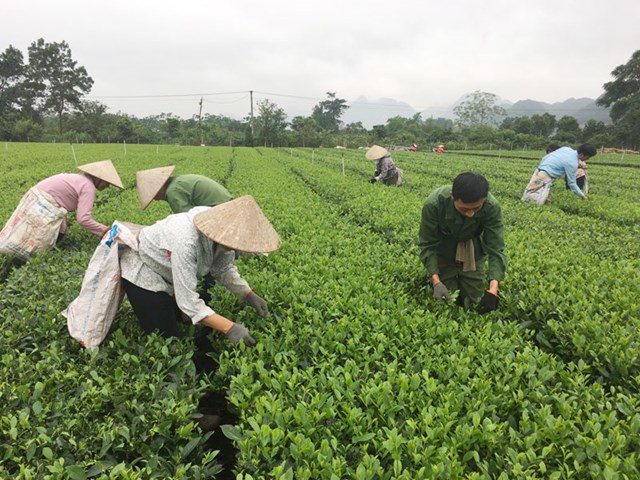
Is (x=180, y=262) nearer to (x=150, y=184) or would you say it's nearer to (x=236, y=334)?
(x=236, y=334)

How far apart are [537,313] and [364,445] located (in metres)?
2.21

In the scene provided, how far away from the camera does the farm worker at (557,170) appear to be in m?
7.81

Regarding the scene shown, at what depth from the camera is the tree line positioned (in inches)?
1734

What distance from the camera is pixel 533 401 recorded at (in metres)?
2.17

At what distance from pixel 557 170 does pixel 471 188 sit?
657cm

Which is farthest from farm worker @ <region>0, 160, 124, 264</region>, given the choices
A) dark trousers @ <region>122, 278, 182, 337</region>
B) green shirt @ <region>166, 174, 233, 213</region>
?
dark trousers @ <region>122, 278, 182, 337</region>

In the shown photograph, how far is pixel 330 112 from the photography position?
277ft

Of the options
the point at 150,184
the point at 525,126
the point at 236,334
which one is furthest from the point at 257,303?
the point at 525,126

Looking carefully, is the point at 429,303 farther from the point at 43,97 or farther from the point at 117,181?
the point at 43,97

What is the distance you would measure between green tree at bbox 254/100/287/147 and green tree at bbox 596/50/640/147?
129 ft

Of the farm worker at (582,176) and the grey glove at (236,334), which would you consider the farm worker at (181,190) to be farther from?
the farm worker at (582,176)

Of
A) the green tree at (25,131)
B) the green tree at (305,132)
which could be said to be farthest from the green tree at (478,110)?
the green tree at (25,131)

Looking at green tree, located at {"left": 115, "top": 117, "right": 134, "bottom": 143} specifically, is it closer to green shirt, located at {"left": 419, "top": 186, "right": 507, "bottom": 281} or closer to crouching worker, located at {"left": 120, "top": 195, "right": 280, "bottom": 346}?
crouching worker, located at {"left": 120, "top": 195, "right": 280, "bottom": 346}

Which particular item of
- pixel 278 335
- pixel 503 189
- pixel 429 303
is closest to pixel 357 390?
pixel 278 335
